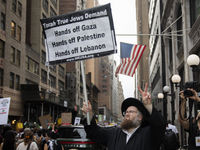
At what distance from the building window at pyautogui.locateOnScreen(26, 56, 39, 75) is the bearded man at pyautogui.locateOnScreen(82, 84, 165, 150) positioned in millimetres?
34832

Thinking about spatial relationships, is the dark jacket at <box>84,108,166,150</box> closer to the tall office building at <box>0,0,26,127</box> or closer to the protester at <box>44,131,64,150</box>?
the protester at <box>44,131,64,150</box>

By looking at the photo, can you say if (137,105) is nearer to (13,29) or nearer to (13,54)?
(13,54)

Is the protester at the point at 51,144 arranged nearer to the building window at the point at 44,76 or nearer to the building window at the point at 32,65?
the building window at the point at 32,65

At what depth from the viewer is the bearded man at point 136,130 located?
3.70m

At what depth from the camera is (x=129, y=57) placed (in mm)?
16328

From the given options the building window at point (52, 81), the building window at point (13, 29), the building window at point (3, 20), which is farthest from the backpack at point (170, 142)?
the building window at point (52, 81)

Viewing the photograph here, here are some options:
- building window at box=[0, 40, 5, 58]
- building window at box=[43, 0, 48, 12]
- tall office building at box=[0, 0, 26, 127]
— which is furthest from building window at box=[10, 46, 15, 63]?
building window at box=[43, 0, 48, 12]

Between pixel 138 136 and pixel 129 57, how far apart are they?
1251 cm

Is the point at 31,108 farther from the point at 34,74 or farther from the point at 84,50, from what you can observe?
the point at 84,50

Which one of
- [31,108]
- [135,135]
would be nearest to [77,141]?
[135,135]

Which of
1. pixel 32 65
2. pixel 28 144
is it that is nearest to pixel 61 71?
pixel 32 65

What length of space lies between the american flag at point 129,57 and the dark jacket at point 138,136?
1137 centimetres

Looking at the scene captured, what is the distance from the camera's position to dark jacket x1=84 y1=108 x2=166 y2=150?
12.0 feet

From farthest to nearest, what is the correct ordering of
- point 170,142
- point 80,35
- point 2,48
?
point 2,48 < point 170,142 < point 80,35
